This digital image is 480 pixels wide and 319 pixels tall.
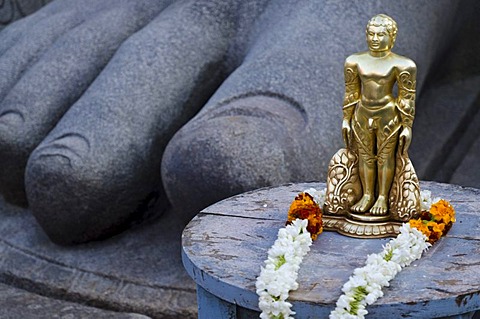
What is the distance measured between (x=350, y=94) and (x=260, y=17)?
1304 mm

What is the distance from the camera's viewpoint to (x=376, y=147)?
1.86 m

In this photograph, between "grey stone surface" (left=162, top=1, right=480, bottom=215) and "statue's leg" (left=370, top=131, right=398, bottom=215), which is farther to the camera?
"grey stone surface" (left=162, top=1, right=480, bottom=215)

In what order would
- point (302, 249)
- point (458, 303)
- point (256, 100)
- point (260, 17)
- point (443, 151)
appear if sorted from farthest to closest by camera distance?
point (443, 151)
point (260, 17)
point (256, 100)
point (302, 249)
point (458, 303)

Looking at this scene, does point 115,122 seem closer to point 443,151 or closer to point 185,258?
point 185,258

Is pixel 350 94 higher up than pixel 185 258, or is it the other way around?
pixel 350 94

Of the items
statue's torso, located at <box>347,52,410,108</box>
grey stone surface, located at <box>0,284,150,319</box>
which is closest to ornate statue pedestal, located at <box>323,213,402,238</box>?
statue's torso, located at <box>347,52,410,108</box>

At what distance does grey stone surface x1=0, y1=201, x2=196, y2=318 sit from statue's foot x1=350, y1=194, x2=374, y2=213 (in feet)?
2.53

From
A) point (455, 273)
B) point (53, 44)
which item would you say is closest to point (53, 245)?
point (53, 44)

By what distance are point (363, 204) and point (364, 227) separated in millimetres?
56

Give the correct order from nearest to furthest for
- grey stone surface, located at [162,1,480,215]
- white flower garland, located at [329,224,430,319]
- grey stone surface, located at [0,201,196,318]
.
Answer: white flower garland, located at [329,224,430,319] < grey stone surface, located at [162,1,480,215] < grey stone surface, located at [0,201,196,318]

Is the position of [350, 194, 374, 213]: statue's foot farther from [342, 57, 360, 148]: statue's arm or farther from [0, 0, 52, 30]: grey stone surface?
[0, 0, 52, 30]: grey stone surface

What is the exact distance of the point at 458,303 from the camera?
1557 mm

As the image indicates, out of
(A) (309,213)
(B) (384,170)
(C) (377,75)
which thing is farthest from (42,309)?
(C) (377,75)

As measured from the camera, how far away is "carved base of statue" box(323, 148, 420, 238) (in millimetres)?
1836
